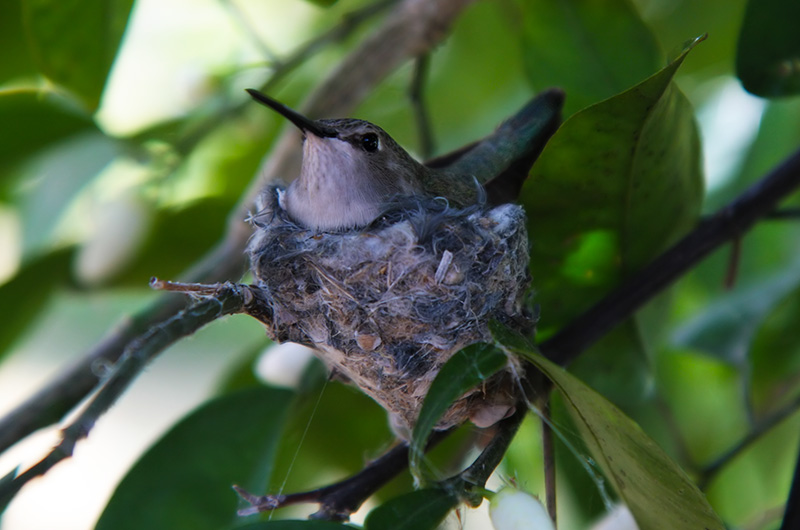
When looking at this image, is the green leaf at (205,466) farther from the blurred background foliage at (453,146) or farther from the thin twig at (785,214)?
the thin twig at (785,214)

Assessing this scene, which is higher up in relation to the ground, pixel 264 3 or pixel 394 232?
pixel 264 3

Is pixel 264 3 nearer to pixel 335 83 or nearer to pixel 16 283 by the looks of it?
pixel 335 83

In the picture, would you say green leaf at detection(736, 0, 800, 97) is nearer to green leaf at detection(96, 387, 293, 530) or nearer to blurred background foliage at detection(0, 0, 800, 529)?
blurred background foliage at detection(0, 0, 800, 529)

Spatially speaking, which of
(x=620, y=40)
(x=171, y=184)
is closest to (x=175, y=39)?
(x=171, y=184)

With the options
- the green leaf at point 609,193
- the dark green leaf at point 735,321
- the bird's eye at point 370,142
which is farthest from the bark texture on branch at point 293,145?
the dark green leaf at point 735,321

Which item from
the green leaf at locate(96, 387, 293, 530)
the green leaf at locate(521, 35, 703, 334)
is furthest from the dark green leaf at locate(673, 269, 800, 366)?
the green leaf at locate(96, 387, 293, 530)

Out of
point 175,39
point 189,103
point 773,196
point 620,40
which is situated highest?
point 175,39

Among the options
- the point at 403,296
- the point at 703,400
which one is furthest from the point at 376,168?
the point at 703,400
